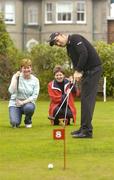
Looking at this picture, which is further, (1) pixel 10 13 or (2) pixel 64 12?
(1) pixel 10 13

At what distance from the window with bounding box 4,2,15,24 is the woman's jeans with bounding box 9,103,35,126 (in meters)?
44.8

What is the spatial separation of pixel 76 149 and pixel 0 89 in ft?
61.2

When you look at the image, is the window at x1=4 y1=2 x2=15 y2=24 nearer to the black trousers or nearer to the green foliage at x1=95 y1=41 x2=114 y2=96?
the green foliage at x1=95 y1=41 x2=114 y2=96

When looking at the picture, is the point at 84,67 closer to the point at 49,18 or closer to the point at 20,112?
the point at 20,112

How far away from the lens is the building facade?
57.0 metres

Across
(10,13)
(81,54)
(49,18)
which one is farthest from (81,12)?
(81,54)

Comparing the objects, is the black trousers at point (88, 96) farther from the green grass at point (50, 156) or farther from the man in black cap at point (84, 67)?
the green grass at point (50, 156)

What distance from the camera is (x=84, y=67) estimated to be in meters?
11.4

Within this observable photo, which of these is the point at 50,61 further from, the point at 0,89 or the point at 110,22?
the point at 110,22

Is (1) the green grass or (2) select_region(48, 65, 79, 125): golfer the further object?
(2) select_region(48, 65, 79, 125): golfer

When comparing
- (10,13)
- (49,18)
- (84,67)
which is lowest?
(84,67)

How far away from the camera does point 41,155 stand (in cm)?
963

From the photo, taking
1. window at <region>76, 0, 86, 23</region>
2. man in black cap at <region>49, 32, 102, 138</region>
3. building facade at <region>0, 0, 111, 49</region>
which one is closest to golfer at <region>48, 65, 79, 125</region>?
man in black cap at <region>49, 32, 102, 138</region>

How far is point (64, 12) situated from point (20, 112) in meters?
45.1
